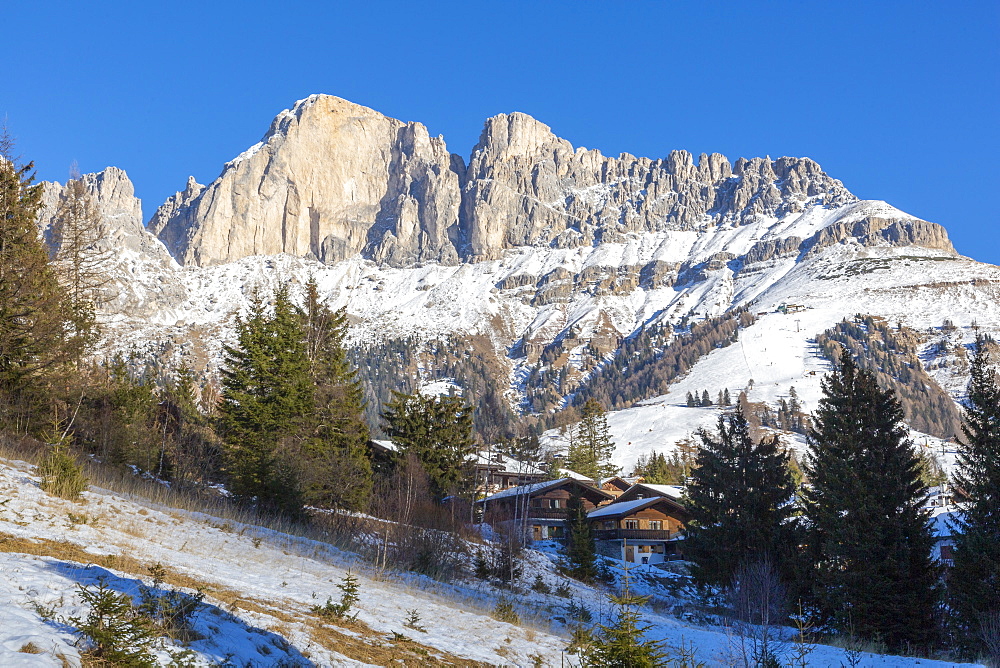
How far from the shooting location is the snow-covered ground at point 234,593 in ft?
26.5

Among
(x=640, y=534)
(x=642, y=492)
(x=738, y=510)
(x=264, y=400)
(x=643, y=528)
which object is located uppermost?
(x=642, y=492)

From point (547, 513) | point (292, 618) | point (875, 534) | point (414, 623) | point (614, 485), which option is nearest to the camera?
point (292, 618)

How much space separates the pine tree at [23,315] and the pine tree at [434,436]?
2775cm

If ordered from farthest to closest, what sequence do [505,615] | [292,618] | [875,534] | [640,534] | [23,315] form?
[640,534] → [875,534] → [23,315] → [505,615] → [292,618]

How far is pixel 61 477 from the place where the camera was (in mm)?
15570

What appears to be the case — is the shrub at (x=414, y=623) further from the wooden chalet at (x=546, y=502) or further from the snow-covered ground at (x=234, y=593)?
the wooden chalet at (x=546, y=502)

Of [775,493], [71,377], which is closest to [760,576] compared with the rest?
[775,493]

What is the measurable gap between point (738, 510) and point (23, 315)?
39187 millimetres

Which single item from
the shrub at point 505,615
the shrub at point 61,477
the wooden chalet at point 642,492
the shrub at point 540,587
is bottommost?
the shrub at point 540,587

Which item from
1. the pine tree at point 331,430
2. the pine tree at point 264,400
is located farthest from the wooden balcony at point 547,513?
the pine tree at point 264,400

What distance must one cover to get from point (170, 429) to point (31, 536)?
3688 centimetres

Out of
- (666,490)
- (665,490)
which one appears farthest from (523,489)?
(666,490)

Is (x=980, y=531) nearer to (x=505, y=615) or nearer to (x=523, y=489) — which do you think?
(x=505, y=615)

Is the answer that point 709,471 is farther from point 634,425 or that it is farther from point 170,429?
point 634,425
